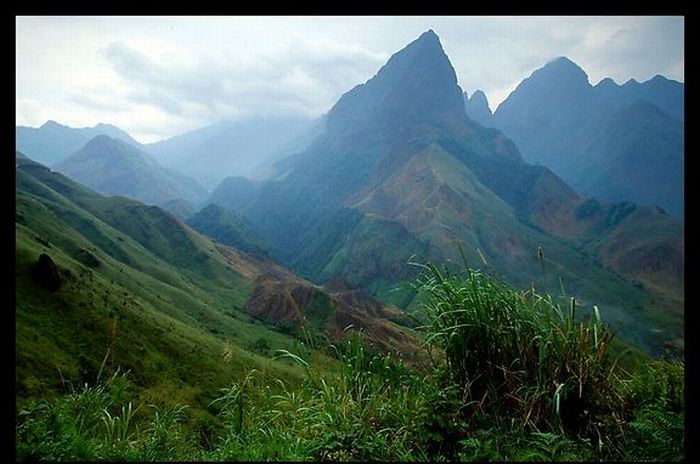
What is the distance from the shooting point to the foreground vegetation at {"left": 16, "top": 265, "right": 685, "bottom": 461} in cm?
292

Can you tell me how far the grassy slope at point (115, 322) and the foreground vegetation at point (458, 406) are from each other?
62 centimetres

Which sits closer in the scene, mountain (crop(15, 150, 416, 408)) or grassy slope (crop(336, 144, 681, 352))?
mountain (crop(15, 150, 416, 408))

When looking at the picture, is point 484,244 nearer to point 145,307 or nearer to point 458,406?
point 145,307

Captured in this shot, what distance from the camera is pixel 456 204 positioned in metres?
170

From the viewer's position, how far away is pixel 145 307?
170ft

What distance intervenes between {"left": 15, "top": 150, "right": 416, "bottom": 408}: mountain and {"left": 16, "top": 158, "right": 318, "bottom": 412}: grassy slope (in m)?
0.12

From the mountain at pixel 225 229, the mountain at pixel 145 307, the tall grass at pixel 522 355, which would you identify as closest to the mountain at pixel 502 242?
the mountain at pixel 225 229

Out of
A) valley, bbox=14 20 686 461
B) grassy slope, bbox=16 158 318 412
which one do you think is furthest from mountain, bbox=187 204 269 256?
grassy slope, bbox=16 158 318 412

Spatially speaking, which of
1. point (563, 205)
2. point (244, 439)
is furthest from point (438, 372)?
point (563, 205)

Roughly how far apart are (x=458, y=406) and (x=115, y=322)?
9.09 ft

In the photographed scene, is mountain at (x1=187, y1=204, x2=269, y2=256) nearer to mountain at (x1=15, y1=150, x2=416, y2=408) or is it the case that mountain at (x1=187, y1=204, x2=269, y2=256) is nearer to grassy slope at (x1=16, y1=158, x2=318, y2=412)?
mountain at (x1=15, y1=150, x2=416, y2=408)
